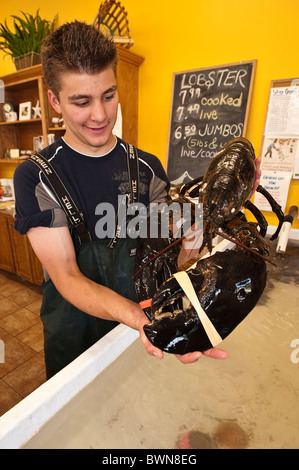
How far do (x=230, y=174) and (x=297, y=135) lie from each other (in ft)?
4.69

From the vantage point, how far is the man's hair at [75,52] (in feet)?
2.78

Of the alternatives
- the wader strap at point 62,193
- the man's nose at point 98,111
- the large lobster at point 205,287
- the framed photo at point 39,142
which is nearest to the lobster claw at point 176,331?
the large lobster at point 205,287

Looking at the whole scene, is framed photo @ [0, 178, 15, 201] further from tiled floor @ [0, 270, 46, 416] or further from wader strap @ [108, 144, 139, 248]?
wader strap @ [108, 144, 139, 248]

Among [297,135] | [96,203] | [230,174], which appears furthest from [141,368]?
[297,135]

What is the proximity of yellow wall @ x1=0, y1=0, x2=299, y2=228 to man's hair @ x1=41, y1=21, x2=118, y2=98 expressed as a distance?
63.3 inches

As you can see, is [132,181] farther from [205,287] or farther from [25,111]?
[25,111]

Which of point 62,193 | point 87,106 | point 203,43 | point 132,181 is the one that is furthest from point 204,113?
point 62,193

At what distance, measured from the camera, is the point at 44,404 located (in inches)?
23.7

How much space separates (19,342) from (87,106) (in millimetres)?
2079

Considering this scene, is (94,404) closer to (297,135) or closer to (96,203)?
(96,203)

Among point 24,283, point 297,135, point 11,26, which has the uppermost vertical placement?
point 11,26

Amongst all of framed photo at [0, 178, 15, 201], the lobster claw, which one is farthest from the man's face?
framed photo at [0, 178, 15, 201]

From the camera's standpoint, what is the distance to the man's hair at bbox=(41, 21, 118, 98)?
2.78ft

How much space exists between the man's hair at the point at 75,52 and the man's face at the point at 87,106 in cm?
2
